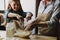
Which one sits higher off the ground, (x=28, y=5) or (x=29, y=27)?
(x=28, y=5)

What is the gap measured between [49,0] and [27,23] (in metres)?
0.24

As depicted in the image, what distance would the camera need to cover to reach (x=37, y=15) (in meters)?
1.13

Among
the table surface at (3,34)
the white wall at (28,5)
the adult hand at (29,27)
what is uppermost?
the white wall at (28,5)

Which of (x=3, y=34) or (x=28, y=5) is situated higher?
(x=28, y=5)

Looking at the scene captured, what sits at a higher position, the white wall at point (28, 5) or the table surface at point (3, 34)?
the white wall at point (28, 5)

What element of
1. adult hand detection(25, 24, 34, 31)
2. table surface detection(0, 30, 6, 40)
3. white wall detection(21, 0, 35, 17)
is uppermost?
white wall detection(21, 0, 35, 17)

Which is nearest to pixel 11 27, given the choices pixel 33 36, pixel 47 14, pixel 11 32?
pixel 11 32

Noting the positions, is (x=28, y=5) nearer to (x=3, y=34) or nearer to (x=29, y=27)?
(x=29, y=27)

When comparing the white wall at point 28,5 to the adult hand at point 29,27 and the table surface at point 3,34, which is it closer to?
the adult hand at point 29,27

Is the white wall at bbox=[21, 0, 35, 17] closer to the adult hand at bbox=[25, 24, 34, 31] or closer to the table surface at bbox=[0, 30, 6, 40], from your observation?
the adult hand at bbox=[25, 24, 34, 31]

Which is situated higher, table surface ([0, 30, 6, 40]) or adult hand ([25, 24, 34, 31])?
adult hand ([25, 24, 34, 31])

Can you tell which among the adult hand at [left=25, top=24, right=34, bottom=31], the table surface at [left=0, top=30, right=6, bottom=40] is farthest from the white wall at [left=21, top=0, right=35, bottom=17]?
the table surface at [left=0, top=30, right=6, bottom=40]

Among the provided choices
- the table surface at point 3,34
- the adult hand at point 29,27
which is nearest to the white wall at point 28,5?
the adult hand at point 29,27

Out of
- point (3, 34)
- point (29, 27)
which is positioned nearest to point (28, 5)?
point (29, 27)
